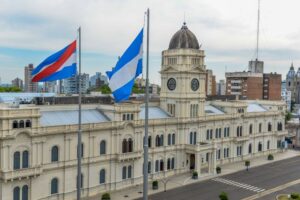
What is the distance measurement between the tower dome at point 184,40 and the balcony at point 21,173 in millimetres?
37431

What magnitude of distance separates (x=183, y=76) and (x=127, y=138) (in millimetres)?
18723

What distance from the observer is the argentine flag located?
31.2 meters

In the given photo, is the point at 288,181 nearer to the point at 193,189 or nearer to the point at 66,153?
the point at 193,189

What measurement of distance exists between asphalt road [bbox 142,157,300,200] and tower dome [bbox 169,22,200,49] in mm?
26748

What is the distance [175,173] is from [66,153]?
25690 mm

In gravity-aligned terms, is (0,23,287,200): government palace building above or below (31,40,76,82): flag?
below

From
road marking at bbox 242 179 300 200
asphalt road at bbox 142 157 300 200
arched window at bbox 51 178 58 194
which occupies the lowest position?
road marking at bbox 242 179 300 200

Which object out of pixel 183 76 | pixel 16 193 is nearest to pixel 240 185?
pixel 183 76

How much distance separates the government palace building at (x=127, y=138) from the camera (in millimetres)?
50969

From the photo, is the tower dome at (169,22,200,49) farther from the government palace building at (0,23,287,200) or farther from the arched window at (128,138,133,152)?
the arched window at (128,138,133,152)

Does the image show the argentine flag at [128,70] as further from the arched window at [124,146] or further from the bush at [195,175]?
the bush at [195,175]

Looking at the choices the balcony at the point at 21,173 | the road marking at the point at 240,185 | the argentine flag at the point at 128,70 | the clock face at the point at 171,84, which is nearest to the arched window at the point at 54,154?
the balcony at the point at 21,173

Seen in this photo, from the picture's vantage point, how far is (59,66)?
3603cm

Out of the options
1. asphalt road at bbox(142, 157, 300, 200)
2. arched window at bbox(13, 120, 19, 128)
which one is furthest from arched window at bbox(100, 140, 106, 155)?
arched window at bbox(13, 120, 19, 128)
